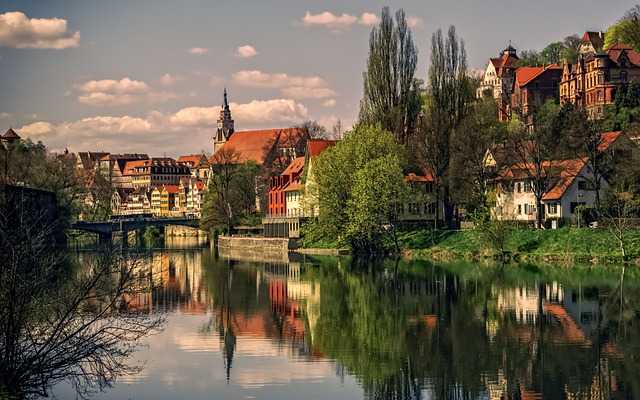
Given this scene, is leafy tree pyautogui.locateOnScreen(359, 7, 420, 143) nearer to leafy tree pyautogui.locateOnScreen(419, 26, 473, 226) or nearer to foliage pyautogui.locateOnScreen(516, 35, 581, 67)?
leafy tree pyautogui.locateOnScreen(419, 26, 473, 226)

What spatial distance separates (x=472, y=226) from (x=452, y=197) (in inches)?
111

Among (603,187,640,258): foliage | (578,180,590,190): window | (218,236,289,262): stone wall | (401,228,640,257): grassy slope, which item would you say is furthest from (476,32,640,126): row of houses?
(218,236,289,262): stone wall

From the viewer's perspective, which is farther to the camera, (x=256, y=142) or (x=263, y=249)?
(x=256, y=142)

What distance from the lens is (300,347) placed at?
36.0 m

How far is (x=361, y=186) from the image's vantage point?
76875 mm

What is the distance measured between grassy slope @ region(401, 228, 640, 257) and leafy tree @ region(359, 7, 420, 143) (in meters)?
9.61

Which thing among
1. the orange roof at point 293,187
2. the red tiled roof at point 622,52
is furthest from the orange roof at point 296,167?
the red tiled roof at point 622,52

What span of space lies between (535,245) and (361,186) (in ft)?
44.5

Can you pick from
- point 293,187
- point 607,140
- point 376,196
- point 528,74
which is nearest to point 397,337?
point 376,196

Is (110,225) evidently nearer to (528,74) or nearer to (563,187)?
(563,187)

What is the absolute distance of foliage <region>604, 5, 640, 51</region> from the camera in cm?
12800

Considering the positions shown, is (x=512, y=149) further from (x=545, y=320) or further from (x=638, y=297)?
(x=545, y=320)

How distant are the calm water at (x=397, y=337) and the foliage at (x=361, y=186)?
46.4 feet

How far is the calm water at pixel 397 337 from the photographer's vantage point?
93.0ft
